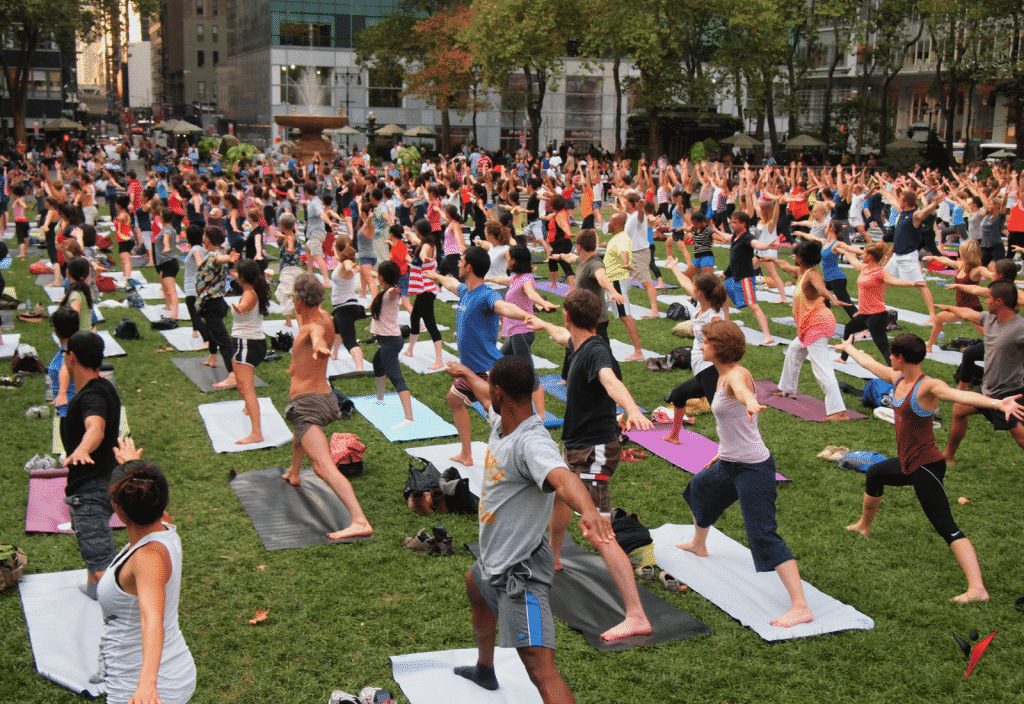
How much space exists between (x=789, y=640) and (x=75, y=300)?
6.44m

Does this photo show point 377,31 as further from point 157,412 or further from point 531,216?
point 157,412

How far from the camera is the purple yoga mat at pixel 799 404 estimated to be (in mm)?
10016

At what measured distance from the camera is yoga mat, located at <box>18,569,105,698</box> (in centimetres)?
510

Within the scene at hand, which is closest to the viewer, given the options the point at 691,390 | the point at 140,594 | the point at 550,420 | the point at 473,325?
the point at 140,594

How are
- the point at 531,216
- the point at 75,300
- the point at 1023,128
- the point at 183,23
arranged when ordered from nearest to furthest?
Result: the point at 75,300
the point at 531,216
the point at 1023,128
the point at 183,23

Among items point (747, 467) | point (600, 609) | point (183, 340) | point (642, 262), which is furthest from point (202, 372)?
point (747, 467)

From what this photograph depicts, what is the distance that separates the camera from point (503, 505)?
432cm

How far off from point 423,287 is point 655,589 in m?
5.83

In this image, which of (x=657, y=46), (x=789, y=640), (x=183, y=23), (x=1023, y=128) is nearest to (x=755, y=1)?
(x=657, y=46)

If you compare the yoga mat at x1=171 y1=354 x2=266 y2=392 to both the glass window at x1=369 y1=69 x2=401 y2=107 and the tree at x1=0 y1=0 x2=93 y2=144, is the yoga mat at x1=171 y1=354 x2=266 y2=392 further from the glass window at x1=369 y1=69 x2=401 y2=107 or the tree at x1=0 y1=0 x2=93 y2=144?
the glass window at x1=369 y1=69 x2=401 y2=107

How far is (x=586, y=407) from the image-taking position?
602 centimetres

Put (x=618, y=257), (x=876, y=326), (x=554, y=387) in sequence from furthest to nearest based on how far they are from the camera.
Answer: (x=618, y=257)
(x=554, y=387)
(x=876, y=326)

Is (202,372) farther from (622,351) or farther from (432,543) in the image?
(432,543)

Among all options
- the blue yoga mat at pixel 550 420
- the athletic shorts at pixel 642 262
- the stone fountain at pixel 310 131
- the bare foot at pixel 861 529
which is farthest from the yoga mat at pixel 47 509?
the stone fountain at pixel 310 131
